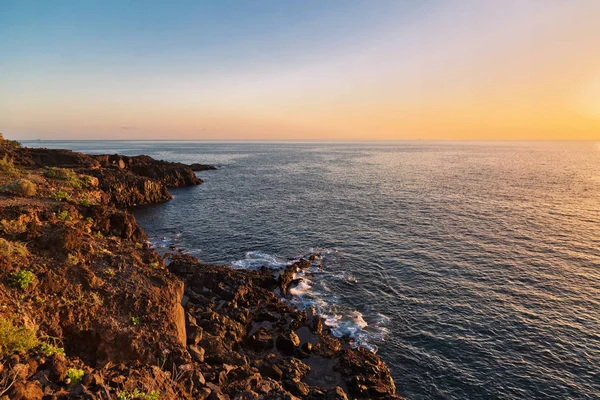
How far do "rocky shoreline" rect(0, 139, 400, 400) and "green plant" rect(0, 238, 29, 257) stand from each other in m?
0.06

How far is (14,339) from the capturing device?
13805 mm

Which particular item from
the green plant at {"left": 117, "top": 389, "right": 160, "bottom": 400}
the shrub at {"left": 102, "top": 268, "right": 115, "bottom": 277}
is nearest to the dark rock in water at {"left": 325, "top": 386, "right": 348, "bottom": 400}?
the green plant at {"left": 117, "top": 389, "right": 160, "bottom": 400}

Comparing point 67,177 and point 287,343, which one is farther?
point 67,177

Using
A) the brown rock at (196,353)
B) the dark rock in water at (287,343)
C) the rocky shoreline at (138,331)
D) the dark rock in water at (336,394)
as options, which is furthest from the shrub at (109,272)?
the dark rock in water at (336,394)

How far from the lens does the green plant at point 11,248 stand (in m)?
19.5

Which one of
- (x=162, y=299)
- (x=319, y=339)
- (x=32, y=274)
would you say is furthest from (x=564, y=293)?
(x=32, y=274)

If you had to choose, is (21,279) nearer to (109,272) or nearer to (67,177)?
(109,272)

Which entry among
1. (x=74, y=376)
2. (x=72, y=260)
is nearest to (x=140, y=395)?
(x=74, y=376)

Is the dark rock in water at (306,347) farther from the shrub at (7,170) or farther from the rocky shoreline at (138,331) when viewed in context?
the shrub at (7,170)

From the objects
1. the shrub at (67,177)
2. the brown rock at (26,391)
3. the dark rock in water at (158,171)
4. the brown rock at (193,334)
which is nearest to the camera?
the brown rock at (26,391)

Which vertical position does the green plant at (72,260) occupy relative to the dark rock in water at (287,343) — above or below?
above

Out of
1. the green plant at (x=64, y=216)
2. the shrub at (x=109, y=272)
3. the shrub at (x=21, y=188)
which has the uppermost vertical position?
the shrub at (x=21, y=188)

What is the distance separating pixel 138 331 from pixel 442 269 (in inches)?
1427

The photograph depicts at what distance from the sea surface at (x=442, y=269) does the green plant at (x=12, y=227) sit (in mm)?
22471
